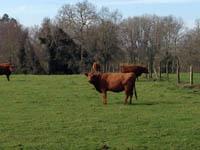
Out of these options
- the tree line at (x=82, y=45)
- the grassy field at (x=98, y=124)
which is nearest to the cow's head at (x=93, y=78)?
the grassy field at (x=98, y=124)

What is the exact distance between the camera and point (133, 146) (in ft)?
37.2

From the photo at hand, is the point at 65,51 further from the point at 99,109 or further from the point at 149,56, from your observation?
the point at 99,109

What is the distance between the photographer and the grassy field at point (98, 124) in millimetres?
11727

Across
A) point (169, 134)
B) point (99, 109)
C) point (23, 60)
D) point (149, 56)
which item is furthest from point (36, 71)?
point (169, 134)

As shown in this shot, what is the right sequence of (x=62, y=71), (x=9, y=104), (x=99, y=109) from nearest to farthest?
(x=99, y=109)
(x=9, y=104)
(x=62, y=71)

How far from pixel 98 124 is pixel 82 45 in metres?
61.9

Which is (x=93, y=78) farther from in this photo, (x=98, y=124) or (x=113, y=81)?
(x=98, y=124)

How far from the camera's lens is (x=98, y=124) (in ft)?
47.5

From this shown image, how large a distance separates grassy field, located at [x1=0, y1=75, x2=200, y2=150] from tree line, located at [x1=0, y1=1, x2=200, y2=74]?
4385cm

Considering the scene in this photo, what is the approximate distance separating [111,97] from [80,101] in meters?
2.40

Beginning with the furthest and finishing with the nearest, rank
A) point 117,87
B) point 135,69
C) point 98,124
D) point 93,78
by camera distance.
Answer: point 135,69 → point 93,78 → point 117,87 → point 98,124

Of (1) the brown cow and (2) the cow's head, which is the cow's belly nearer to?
(1) the brown cow

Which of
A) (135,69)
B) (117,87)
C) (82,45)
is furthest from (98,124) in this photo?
(82,45)

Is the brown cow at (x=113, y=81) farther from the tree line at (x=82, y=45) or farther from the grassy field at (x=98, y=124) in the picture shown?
the tree line at (x=82, y=45)
